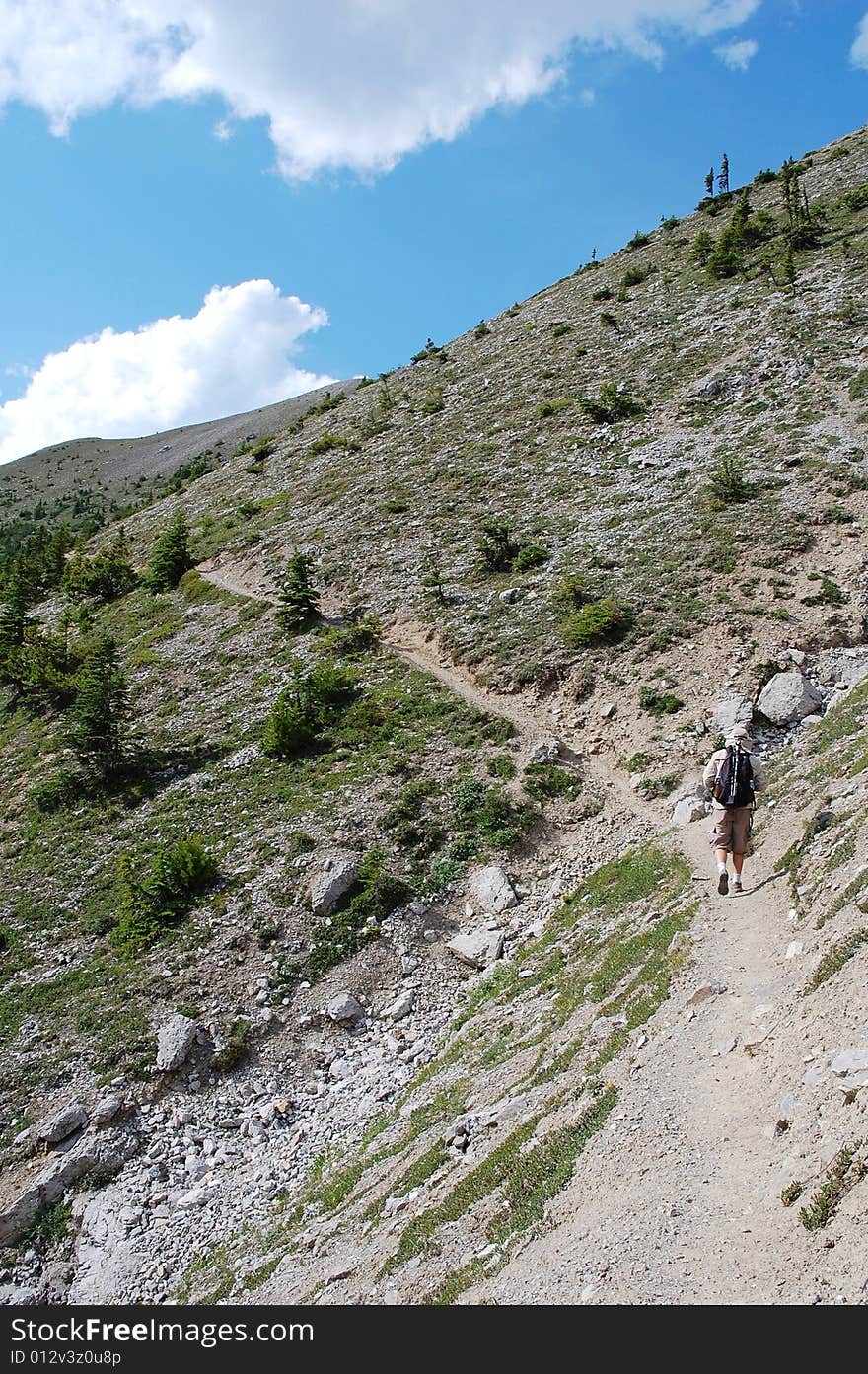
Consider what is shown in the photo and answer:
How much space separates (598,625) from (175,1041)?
61.3 ft

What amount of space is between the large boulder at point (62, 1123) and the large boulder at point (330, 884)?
6.60m

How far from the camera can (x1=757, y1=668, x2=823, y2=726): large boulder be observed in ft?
68.5

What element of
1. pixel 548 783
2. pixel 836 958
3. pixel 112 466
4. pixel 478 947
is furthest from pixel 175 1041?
pixel 112 466

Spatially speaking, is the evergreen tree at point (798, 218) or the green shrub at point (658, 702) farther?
the evergreen tree at point (798, 218)

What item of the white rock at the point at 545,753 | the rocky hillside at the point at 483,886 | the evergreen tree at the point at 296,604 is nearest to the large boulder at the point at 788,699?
the rocky hillside at the point at 483,886

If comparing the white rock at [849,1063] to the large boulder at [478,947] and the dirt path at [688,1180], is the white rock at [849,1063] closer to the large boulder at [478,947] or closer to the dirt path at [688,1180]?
the dirt path at [688,1180]

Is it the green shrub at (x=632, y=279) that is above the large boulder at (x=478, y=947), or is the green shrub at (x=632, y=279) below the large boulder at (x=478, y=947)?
above

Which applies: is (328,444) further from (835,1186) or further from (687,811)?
(835,1186)

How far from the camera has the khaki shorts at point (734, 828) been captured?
13289mm

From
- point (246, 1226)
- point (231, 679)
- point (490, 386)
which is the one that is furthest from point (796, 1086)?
point (490, 386)

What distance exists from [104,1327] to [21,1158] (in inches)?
303

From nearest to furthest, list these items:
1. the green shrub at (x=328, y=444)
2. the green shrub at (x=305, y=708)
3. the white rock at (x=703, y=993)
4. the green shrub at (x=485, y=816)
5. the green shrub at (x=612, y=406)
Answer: the white rock at (x=703, y=993) < the green shrub at (x=485, y=816) < the green shrub at (x=305, y=708) < the green shrub at (x=612, y=406) < the green shrub at (x=328, y=444)

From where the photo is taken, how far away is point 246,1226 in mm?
12930

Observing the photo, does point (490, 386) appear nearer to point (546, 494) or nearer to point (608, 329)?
point (608, 329)
